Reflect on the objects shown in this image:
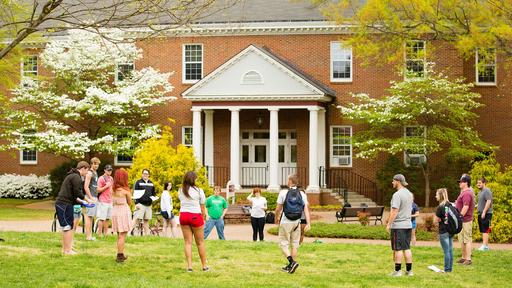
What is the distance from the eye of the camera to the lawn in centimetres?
1242

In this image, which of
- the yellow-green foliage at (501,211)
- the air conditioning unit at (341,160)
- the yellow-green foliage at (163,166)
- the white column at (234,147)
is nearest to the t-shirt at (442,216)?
the yellow-green foliage at (501,211)

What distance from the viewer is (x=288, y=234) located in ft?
44.4

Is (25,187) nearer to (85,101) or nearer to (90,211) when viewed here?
(85,101)

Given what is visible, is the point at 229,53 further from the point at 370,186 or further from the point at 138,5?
the point at 138,5

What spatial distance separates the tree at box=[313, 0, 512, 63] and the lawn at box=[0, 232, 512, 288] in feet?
16.7

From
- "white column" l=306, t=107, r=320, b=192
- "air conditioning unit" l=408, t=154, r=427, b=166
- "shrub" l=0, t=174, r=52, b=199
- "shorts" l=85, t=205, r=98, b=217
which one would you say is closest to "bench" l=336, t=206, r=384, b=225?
"white column" l=306, t=107, r=320, b=192

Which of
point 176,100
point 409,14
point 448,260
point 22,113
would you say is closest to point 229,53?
point 176,100

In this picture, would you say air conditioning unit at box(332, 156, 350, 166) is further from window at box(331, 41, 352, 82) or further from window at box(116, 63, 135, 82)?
window at box(116, 63, 135, 82)

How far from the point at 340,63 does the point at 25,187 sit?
16.5 metres

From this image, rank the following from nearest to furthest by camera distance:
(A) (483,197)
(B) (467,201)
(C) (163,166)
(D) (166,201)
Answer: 1. (B) (467,201)
2. (A) (483,197)
3. (D) (166,201)
4. (C) (163,166)

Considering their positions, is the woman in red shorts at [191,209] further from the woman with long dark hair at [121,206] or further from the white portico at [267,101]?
the white portico at [267,101]

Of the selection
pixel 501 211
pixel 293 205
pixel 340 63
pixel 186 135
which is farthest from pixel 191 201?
pixel 186 135

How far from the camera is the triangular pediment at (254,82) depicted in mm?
34344

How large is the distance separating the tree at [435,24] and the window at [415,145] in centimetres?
947
